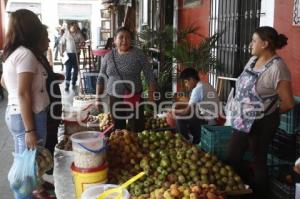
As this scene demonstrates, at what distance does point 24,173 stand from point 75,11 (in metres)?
22.5

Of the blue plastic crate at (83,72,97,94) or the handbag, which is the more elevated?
the handbag

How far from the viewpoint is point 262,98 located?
293cm

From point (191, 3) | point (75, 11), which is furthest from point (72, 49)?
point (75, 11)

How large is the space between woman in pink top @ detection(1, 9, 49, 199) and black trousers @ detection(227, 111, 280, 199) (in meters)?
1.65

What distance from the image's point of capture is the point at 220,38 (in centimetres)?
561

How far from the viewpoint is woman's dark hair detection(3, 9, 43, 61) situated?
261 cm

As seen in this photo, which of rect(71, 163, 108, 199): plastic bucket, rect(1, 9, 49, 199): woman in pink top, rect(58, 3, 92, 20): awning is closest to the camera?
rect(1, 9, 49, 199): woman in pink top

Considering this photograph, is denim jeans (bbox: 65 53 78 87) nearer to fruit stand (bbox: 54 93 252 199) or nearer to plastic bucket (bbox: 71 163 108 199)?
fruit stand (bbox: 54 93 252 199)

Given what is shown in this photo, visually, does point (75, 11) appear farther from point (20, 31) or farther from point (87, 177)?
point (87, 177)


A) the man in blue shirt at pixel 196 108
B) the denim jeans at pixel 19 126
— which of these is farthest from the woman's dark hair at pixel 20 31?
the man in blue shirt at pixel 196 108

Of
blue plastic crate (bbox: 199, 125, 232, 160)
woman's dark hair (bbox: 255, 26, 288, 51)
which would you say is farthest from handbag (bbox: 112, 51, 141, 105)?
woman's dark hair (bbox: 255, 26, 288, 51)

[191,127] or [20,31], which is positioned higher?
[20,31]

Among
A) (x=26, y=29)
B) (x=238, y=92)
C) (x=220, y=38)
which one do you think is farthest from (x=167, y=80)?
(x=26, y=29)

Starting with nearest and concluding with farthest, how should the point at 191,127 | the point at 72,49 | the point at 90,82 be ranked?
the point at 191,127
the point at 90,82
the point at 72,49
